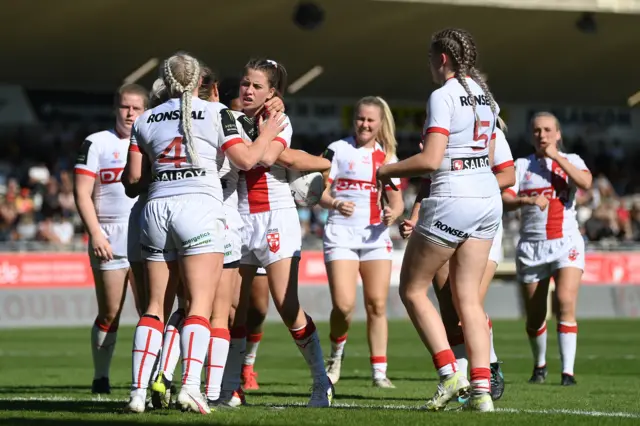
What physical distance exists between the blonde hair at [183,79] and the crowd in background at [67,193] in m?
16.5

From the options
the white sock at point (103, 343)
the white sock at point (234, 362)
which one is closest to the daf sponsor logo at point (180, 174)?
the white sock at point (234, 362)

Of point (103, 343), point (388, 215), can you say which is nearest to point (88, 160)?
point (103, 343)

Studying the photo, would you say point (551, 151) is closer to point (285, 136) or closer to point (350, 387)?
point (350, 387)

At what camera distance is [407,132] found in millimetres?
36562

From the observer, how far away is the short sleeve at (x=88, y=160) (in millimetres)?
9898

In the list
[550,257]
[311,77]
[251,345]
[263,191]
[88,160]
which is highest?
[311,77]

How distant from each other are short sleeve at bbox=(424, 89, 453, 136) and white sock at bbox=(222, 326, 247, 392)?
208 cm

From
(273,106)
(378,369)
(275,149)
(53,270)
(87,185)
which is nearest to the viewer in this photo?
(275,149)

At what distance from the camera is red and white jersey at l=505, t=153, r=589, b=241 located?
1179cm

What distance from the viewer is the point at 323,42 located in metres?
31.4

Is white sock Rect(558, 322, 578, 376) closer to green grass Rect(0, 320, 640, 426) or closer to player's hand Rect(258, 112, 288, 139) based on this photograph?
green grass Rect(0, 320, 640, 426)

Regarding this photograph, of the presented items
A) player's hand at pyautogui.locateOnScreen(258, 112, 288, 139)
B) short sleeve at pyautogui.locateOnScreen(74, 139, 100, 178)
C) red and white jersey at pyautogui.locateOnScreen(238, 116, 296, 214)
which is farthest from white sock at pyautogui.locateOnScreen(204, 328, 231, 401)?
short sleeve at pyautogui.locateOnScreen(74, 139, 100, 178)

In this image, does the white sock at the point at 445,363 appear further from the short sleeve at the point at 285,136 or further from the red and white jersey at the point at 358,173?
the red and white jersey at the point at 358,173

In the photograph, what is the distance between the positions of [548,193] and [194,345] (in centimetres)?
562
